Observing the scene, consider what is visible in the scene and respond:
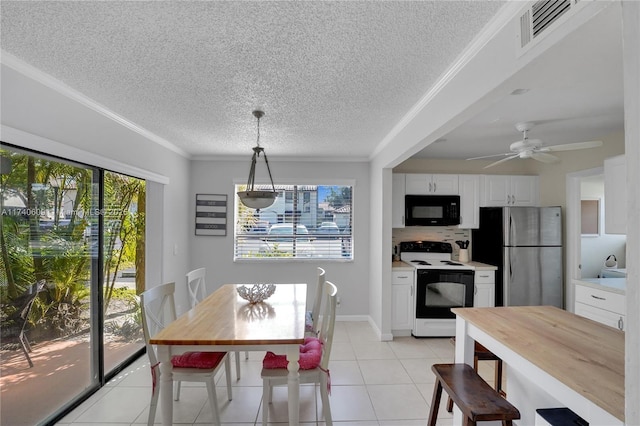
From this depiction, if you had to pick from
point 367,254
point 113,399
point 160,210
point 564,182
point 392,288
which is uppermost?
point 564,182

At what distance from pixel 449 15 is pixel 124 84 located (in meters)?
2.01

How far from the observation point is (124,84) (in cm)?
204

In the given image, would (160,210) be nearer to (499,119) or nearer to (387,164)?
(387,164)

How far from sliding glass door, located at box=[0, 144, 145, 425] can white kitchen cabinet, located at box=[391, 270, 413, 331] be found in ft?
9.83

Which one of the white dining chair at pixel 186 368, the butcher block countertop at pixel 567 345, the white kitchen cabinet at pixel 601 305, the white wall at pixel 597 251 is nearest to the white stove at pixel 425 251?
the white kitchen cabinet at pixel 601 305

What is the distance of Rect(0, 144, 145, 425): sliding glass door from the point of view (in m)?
1.91

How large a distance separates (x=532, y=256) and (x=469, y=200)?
989mm

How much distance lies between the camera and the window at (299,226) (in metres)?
4.37

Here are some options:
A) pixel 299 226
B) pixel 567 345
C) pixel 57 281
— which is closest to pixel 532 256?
pixel 567 345

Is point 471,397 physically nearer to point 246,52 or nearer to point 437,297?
point 246,52

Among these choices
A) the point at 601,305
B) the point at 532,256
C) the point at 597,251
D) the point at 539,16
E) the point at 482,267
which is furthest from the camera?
the point at 597,251

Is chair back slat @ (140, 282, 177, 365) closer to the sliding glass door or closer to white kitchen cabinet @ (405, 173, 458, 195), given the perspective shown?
the sliding glass door

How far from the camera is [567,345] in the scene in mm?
1486

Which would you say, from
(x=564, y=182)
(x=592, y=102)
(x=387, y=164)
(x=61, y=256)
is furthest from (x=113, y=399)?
(x=564, y=182)
